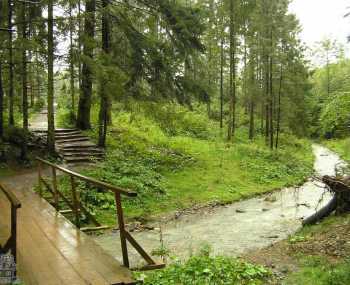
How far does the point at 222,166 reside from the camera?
1928 cm

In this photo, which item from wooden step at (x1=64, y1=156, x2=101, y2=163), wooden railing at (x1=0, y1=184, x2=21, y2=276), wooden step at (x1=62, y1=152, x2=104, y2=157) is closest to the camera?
wooden railing at (x1=0, y1=184, x2=21, y2=276)

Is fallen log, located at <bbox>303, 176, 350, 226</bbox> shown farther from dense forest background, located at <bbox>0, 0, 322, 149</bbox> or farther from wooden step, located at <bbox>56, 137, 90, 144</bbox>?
wooden step, located at <bbox>56, 137, 90, 144</bbox>

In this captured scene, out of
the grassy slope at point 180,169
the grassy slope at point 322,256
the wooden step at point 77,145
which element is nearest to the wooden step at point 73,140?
the wooden step at point 77,145

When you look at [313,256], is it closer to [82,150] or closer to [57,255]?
[57,255]

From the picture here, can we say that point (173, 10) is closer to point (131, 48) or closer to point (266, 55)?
point (131, 48)

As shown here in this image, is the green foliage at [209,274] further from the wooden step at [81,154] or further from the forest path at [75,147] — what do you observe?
the wooden step at [81,154]

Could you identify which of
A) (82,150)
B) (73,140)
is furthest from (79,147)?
(73,140)

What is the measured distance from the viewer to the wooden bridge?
212 inches

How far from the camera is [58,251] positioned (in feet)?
20.9

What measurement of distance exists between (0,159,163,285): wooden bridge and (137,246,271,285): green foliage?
1.46 feet

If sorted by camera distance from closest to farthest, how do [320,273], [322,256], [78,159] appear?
[320,273] < [322,256] < [78,159]

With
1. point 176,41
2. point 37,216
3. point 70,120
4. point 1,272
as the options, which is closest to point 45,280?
point 1,272

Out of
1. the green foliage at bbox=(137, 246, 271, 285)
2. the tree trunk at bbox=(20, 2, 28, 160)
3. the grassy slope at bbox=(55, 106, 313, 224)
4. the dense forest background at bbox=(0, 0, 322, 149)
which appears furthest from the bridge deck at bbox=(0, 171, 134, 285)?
the dense forest background at bbox=(0, 0, 322, 149)

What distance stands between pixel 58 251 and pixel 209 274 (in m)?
2.49
